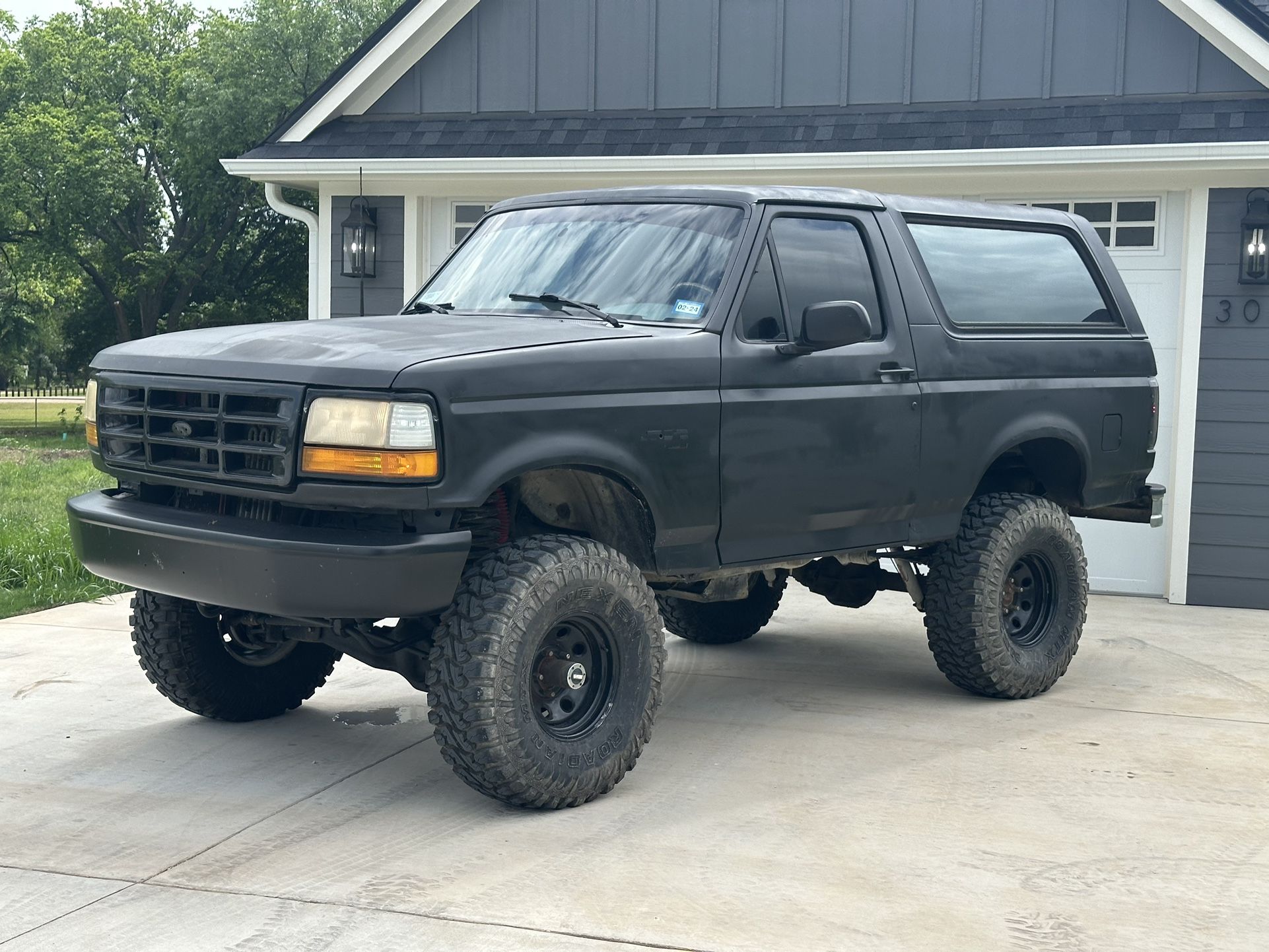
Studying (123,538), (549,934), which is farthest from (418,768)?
(549,934)

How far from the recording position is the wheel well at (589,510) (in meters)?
5.26

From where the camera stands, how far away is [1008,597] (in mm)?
7082

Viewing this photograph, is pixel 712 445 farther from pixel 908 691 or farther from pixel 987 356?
pixel 908 691

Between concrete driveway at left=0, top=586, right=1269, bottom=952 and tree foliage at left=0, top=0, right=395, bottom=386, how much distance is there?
2704 cm

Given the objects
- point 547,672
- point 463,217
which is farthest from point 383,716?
point 463,217

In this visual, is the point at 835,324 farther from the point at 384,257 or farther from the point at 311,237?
the point at 311,237

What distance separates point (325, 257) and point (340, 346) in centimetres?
674

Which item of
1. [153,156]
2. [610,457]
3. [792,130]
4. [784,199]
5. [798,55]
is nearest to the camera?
[610,457]

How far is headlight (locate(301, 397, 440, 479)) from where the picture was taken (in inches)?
179

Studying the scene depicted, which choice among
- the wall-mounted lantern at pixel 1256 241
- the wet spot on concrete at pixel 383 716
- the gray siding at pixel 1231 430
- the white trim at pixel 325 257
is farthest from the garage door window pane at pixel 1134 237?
the wet spot on concrete at pixel 383 716

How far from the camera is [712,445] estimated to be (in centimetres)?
542

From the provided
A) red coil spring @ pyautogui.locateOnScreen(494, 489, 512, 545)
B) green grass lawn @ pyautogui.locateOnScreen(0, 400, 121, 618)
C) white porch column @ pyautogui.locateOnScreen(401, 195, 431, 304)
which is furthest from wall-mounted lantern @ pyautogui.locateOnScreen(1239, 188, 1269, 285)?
green grass lawn @ pyautogui.locateOnScreen(0, 400, 121, 618)

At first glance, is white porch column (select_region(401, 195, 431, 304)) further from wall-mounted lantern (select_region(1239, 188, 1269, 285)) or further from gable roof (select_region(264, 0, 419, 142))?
wall-mounted lantern (select_region(1239, 188, 1269, 285))

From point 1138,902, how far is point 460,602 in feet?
7.36
